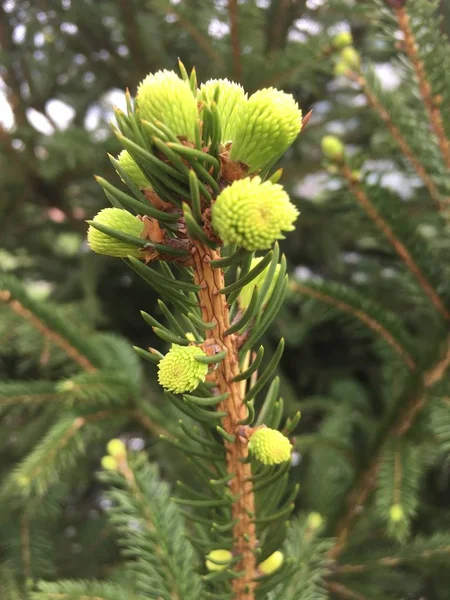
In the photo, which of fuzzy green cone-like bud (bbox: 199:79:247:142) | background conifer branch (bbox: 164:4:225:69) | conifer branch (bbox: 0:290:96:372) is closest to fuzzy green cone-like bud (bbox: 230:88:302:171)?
fuzzy green cone-like bud (bbox: 199:79:247:142)

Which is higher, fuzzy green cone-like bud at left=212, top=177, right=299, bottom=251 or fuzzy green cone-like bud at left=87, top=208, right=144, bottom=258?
fuzzy green cone-like bud at left=87, top=208, right=144, bottom=258

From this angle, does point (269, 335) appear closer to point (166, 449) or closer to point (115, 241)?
point (166, 449)

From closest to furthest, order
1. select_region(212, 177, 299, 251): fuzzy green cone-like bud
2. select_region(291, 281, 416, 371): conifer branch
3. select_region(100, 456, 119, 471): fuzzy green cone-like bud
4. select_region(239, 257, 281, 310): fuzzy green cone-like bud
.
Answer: select_region(212, 177, 299, 251): fuzzy green cone-like bud
select_region(239, 257, 281, 310): fuzzy green cone-like bud
select_region(100, 456, 119, 471): fuzzy green cone-like bud
select_region(291, 281, 416, 371): conifer branch

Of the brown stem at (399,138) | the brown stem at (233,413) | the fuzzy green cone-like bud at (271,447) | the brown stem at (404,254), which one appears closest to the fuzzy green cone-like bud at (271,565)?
the brown stem at (233,413)

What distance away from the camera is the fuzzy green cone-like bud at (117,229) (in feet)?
1.00

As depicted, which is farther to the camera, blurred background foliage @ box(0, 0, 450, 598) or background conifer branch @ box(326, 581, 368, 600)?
blurred background foliage @ box(0, 0, 450, 598)

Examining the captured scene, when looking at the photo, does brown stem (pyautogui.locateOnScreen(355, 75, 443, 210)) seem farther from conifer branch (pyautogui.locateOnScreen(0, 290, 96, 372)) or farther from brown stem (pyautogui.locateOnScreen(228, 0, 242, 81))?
conifer branch (pyautogui.locateOnScreen(0, 290, 96, 372))

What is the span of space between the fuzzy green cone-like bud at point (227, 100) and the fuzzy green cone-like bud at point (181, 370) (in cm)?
13

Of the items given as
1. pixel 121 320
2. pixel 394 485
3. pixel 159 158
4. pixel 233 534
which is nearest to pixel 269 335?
pixel 121 320

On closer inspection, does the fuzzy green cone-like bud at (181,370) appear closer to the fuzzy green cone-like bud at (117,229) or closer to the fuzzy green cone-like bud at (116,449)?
the fuzzy green cone-like bud at (117,229)

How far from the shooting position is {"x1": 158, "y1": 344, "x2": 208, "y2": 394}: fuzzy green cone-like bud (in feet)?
0.94

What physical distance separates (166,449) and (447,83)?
69cm

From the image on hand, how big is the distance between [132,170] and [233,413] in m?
0.18

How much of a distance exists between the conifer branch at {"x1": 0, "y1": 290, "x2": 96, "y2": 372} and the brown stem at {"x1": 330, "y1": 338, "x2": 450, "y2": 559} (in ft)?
1.48
